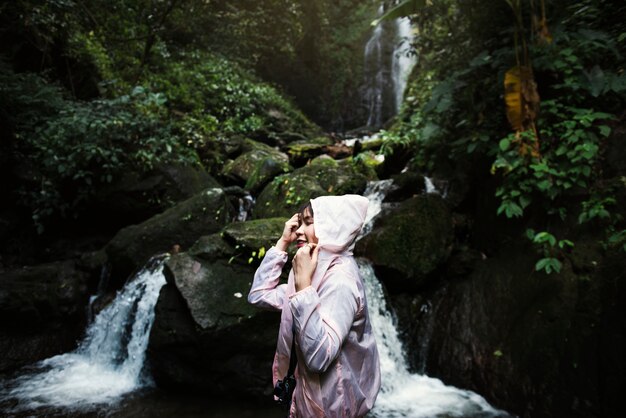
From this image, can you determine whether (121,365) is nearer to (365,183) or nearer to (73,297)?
(73,297)

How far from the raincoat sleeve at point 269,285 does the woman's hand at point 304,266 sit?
425 mm

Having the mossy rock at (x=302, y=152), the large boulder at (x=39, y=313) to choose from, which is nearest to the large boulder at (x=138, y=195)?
the large boulder at (x=39, y=313)

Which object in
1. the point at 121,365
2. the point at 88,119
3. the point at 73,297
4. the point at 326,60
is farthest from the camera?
the point at 326,60

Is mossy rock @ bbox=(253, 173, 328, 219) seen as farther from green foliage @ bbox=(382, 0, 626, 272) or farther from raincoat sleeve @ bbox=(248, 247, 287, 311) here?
raincoat sleeve @ bbox=(248, 247, 287, 311)

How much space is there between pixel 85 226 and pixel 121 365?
13.2ft

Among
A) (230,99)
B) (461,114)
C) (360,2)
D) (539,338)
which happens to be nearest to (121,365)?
(539,338)

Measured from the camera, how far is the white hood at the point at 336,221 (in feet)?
6.32

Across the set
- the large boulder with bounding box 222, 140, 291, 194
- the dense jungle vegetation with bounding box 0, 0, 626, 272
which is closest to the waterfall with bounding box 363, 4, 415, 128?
the dense jungle vegetation with bounding box 0, 0, 626, 272

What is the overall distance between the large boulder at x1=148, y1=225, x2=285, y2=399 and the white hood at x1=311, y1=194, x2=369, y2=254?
2.84 meters

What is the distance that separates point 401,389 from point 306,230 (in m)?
3.61

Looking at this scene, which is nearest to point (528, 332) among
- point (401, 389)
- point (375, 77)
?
point (401, 389)

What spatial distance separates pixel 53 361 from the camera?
5.64 m

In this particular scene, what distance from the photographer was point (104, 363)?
541 centimetres

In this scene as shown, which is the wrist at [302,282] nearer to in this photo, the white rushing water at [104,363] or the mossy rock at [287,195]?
the white rushing water at [104,363]
